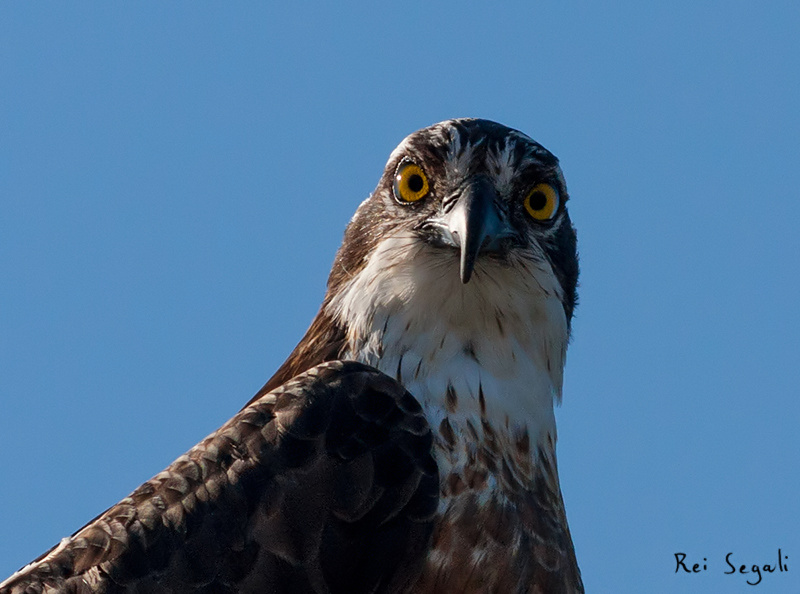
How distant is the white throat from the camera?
6.70 meters

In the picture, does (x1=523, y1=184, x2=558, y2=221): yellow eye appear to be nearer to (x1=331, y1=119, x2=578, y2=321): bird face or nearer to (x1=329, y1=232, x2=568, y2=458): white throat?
(x1=331, y1=119, x2=578, y2=321): bird face

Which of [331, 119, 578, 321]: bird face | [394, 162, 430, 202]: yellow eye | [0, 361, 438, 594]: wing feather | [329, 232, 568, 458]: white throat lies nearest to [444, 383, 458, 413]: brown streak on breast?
[329, 232, 568, 458]: white throat

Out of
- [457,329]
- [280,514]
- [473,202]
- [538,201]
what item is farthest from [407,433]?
[538,201]

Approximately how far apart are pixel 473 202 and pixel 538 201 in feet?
2.20

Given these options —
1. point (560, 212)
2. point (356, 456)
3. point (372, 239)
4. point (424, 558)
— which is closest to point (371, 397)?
point (356, 456)

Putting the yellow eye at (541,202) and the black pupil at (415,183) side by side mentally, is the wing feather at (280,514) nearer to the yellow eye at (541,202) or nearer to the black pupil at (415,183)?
the black pupil at (415,183)

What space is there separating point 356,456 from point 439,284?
3.75 ft

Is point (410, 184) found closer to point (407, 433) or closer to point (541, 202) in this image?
point (541, 202)

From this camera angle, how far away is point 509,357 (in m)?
6.98

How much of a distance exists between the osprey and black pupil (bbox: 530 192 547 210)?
0.01 metres

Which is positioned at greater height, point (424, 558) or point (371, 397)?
point (371, 397)

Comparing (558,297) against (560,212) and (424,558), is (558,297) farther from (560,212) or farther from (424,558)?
(424,558)

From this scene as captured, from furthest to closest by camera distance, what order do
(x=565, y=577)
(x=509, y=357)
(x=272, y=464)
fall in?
(x=509, y=357) → (x=565, y=577) → (x=272, y=464)

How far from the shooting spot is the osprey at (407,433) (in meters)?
5.86
